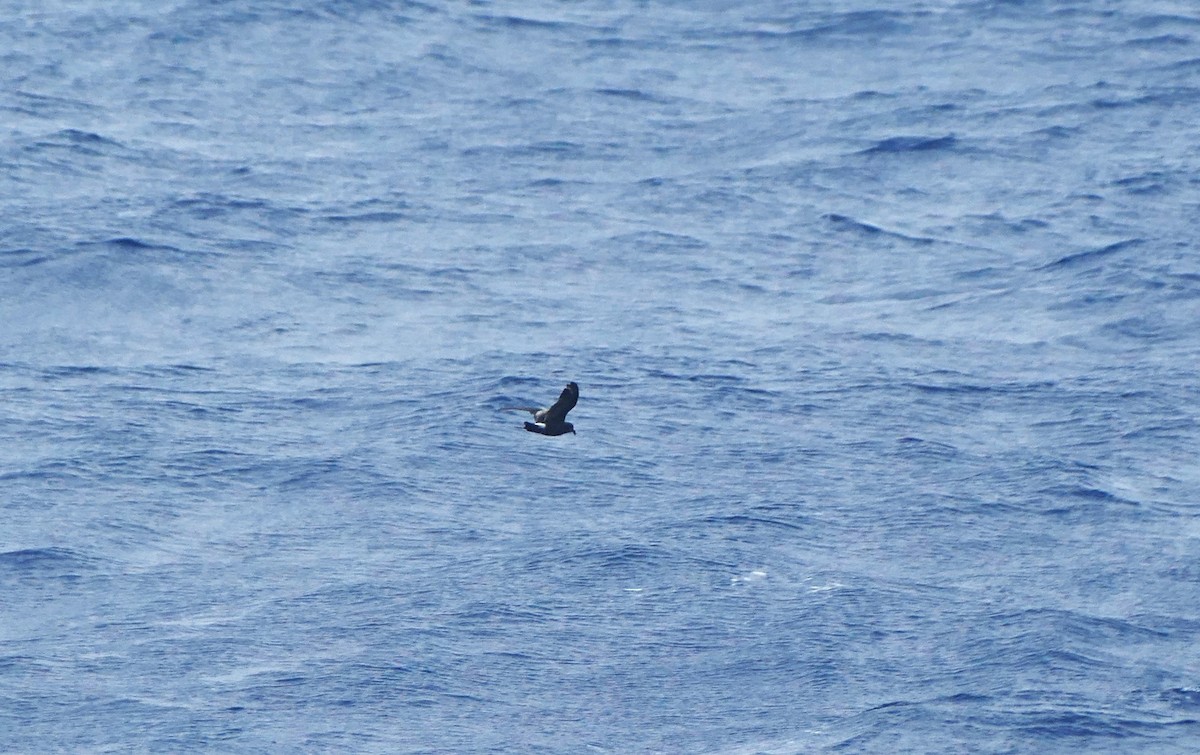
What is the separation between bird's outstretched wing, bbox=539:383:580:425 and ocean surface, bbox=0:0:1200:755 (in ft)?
13.8

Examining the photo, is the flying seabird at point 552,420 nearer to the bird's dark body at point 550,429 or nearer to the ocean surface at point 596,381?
the bird's dark body at point 550,429

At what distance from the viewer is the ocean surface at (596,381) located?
27.9m

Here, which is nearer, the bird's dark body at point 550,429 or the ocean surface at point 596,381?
the bird's dark body at point 550,429

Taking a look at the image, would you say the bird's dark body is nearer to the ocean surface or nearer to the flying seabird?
the flying seabird

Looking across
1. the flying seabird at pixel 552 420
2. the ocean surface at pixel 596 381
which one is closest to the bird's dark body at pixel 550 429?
the flying seabird at pixel 552 420

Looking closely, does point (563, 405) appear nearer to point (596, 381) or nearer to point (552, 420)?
point (552, 420)

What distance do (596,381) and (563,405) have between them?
10.1m

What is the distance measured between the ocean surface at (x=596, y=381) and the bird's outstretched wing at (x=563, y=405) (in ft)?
13.8

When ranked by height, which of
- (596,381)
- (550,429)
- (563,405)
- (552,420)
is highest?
(563,405)

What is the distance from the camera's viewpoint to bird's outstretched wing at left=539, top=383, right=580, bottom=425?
23031 millimetres

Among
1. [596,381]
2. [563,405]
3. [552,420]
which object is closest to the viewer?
[563,405]

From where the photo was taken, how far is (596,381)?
34.0 meters

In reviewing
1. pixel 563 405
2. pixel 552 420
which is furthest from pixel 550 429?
pixel 563 405

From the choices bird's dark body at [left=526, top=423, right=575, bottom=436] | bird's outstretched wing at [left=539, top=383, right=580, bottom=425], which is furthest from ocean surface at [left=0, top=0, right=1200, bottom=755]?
bird's outstretched wing at [left=539, top=383, right=580, bottom=425]
